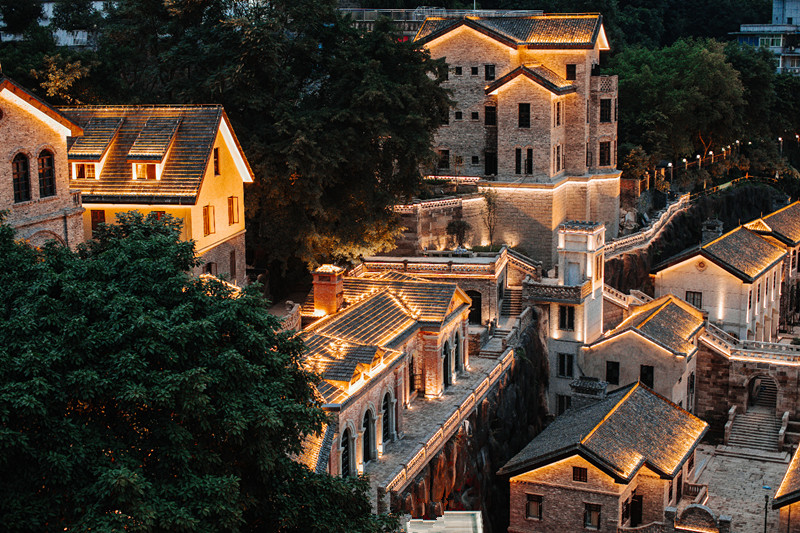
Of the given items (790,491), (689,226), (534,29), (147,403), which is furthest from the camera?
(689,226)

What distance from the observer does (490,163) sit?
261ft

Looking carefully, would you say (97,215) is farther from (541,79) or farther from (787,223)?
(787,223)

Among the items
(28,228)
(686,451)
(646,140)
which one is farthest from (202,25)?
(646,140)

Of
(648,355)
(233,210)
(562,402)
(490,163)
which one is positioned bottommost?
(562,402)

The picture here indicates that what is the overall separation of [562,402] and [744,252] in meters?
19.7

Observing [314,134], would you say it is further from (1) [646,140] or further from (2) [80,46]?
(1) [646,140]

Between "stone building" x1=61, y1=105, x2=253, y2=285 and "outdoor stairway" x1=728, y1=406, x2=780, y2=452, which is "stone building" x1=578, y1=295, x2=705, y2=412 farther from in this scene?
"stone building" x1=61, y1=105, x2=253, y2=285

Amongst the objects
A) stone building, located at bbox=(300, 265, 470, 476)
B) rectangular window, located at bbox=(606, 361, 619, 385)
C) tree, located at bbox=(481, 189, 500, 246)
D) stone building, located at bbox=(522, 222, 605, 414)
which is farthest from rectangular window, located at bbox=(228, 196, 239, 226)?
rectangular window, located at bbox=(606, 361, 619, 385)

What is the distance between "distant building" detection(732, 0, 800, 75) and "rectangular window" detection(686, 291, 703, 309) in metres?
81.4

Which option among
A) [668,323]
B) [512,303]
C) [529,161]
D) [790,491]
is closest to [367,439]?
[790,491]

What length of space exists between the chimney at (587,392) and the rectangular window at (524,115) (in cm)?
2353

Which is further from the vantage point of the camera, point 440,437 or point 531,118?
point 531,118

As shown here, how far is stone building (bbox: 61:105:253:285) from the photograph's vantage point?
5169 centimetres

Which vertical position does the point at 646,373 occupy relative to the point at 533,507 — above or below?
above
